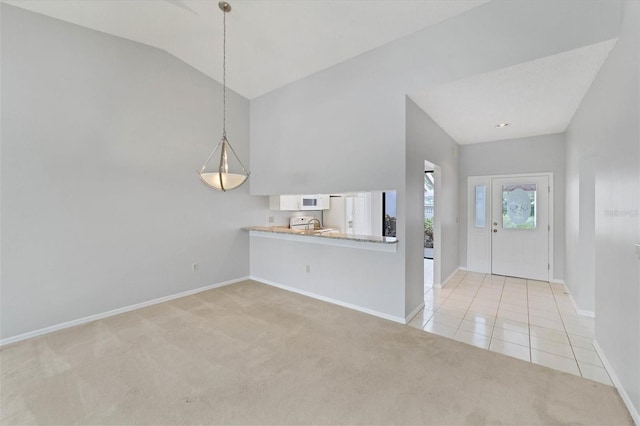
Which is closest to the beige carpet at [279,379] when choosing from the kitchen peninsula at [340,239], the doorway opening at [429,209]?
the kitchen peninsula at [340,239]

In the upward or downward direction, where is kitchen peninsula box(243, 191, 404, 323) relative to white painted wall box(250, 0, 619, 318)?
downward

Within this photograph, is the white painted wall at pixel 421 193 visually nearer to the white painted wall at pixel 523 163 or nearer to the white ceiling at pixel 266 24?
the white painted wall at pixel 523 163

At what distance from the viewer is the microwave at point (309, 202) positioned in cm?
517

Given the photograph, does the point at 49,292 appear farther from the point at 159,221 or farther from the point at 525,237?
the point at 525,237

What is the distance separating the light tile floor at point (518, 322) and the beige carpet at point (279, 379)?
0.74 ft

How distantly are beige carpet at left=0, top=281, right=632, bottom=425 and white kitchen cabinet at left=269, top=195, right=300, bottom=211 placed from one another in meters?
2.34

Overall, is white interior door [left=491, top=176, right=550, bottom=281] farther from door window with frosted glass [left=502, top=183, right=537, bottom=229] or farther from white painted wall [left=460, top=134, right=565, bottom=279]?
white painted wall [left=460, top=134, right=565, bottom=279]

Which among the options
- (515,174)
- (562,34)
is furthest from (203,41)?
(515,174)

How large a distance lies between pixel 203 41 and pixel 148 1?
0.75 meters

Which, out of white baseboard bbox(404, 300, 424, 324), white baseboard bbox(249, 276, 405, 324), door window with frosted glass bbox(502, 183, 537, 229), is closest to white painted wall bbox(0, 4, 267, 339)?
white baseboard bbox(249, 276, 405, 324)

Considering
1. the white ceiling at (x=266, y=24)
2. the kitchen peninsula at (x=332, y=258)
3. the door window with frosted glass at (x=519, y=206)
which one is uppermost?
the white ceiling at (x=266, y=24)

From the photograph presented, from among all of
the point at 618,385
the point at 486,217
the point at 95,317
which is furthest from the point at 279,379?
the point at 486,217

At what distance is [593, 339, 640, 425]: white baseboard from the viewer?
5.58 feet

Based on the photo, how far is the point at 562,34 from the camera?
89.7 inches
